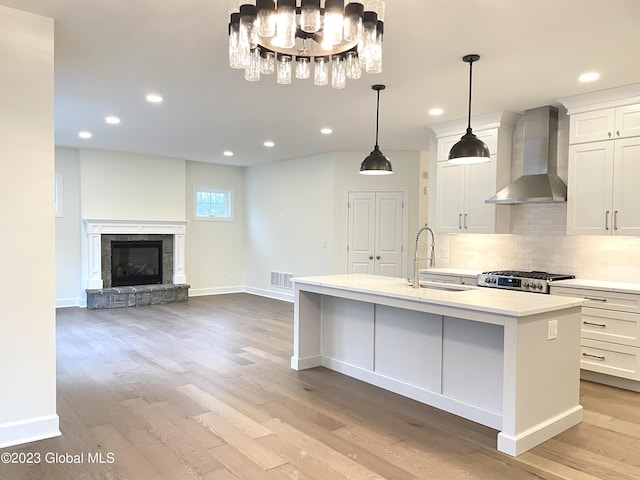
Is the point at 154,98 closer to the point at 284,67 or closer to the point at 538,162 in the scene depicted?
the point at 284,67

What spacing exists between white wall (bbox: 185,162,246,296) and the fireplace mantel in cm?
40

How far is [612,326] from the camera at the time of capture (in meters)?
4.11

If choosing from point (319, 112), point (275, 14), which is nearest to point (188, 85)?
point (319, 112)

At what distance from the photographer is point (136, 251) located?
→ 8.64 m

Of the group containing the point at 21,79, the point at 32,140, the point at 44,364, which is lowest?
the point at 44,364

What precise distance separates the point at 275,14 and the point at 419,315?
2541mm

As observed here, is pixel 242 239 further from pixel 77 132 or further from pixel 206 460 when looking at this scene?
pixel 206 460

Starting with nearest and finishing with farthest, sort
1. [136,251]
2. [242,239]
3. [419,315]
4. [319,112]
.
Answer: [419,315] < [319,112] < [136,251] < [242,239]

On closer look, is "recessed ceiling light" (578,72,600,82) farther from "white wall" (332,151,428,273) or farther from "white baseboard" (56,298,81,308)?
"white baseboard" (56,298,81,308)

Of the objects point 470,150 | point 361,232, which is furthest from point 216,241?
point 470,150

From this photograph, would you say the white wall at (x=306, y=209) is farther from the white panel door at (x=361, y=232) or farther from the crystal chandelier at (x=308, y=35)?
the crystal chandelier at (x=308, y=35)

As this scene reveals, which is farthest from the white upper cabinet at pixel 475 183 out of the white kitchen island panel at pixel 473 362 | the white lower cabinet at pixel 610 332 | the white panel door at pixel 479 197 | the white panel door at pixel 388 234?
the white kitchen island panel at pixel 473 362

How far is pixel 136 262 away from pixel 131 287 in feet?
2.00

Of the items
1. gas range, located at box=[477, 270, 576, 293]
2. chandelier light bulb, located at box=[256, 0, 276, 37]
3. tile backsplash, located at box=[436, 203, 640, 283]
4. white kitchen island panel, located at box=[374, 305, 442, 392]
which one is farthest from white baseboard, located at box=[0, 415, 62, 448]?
tile backsplash, located at box=[436, 203, 640, 283]
